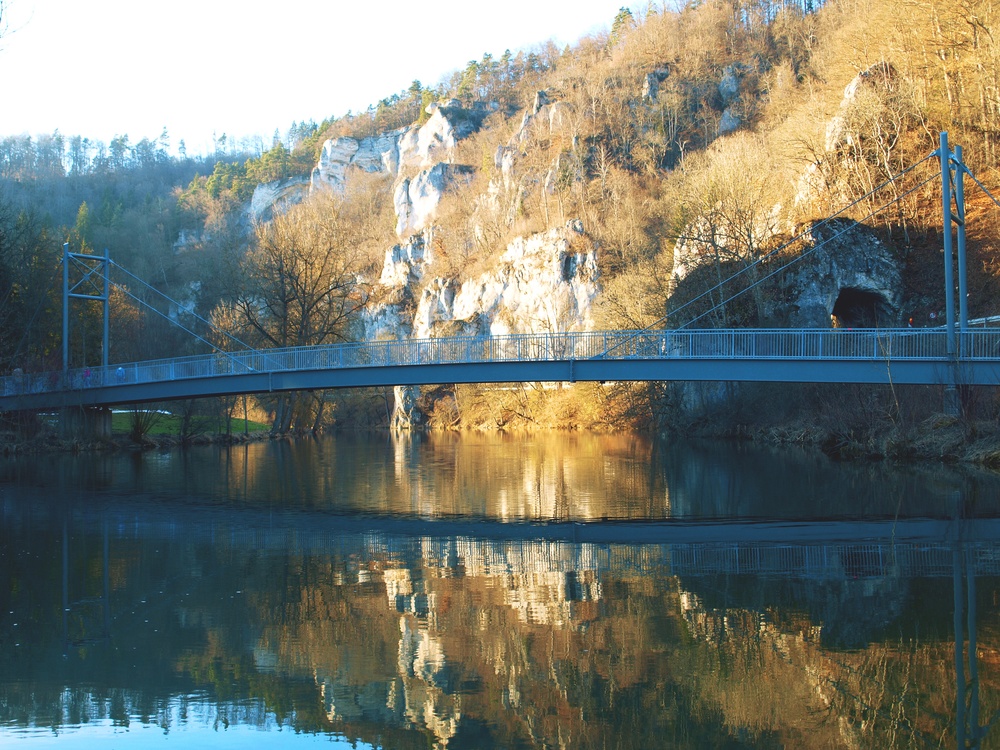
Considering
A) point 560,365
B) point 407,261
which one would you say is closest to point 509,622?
Answer: point 560,365

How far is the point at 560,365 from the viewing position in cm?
2981

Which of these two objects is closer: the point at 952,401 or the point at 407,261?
the point at 952,401

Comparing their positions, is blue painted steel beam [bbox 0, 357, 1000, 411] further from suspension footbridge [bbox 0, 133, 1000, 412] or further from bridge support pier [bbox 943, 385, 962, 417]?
bridge support pier [bbox 943, 385, 962, 417]

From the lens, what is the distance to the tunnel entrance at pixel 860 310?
122 ft

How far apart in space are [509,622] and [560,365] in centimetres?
2115

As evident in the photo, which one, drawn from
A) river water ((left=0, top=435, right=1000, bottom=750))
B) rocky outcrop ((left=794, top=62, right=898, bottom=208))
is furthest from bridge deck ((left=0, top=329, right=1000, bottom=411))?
rocky outcrop ((left=794, top=62, right=898, bottom=208))

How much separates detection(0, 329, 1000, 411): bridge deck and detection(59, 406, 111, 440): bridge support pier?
77 cm

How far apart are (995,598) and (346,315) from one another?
39.7 m

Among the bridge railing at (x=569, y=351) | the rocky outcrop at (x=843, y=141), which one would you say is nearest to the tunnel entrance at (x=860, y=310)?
the rocky outcrop at (x=843, y=141)

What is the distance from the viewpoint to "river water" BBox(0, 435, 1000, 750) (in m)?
6.41

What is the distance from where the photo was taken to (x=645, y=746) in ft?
19.4

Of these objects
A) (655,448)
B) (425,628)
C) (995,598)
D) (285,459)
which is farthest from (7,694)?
(655,448)

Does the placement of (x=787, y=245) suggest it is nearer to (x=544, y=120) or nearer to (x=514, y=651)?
(x=514, y=651)

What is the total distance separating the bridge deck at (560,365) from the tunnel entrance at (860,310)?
18.3 ft
